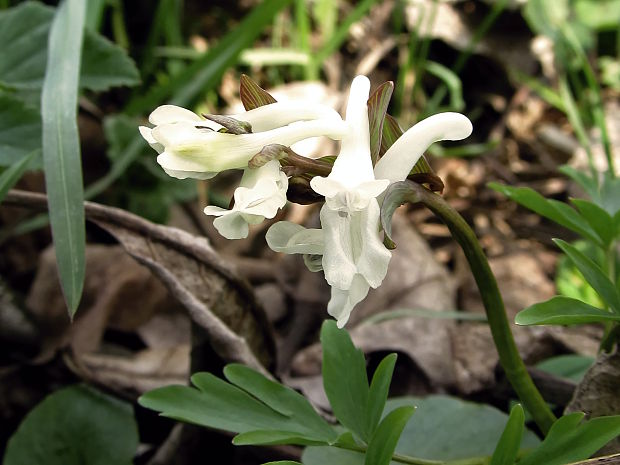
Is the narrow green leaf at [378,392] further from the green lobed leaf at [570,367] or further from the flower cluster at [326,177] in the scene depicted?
the green lobed leaf at [570,367]

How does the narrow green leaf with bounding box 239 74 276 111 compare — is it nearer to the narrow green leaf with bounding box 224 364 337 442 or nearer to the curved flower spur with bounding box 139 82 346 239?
the curved flower spur with bounding box 139 82 346 239

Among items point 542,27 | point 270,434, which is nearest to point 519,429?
point 270,434

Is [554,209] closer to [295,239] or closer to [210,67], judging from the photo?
[295,239]

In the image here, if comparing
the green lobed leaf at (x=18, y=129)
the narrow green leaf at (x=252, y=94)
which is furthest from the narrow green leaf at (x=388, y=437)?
the green lobed leaf at (x=18, y=129)

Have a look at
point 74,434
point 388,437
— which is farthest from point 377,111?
point 74,434

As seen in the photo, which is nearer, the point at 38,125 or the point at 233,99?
the point at 38,125

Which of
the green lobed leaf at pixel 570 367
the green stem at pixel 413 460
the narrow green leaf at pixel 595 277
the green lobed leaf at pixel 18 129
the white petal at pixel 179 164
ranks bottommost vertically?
the green lobed leaf at pixel 570 367

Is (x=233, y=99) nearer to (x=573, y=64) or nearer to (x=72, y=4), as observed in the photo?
(x=72, y=4)
